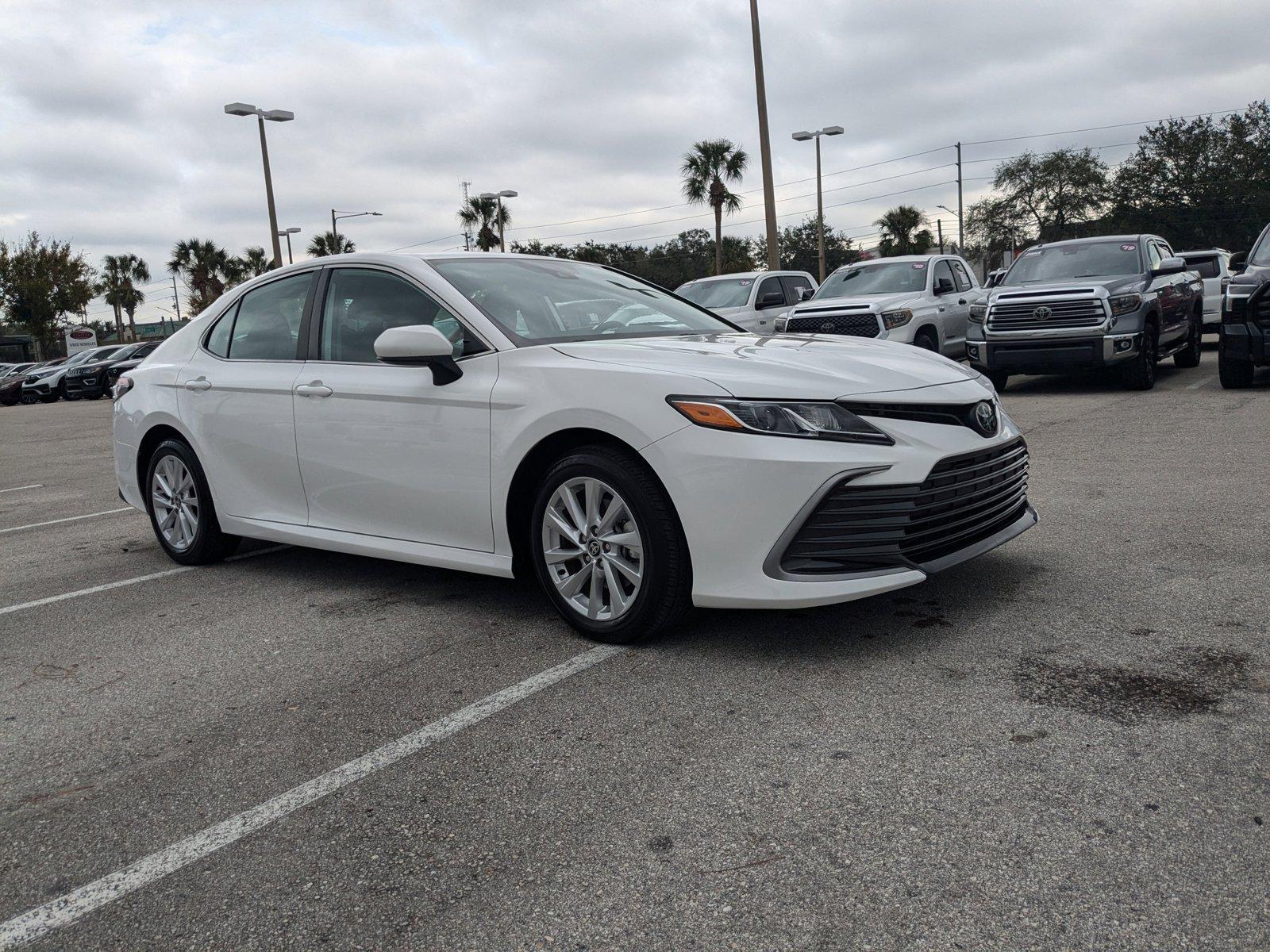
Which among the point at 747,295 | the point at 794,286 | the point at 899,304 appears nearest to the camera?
the point at 899,304

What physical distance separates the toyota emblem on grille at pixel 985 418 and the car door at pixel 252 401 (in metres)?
3.03

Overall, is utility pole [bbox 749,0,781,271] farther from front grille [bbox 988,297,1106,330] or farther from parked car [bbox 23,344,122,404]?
parked car [bbox 23,344,122,404]

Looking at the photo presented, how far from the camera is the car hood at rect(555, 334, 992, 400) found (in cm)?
375

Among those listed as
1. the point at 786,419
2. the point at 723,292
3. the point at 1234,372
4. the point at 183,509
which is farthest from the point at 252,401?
the point at 723,292

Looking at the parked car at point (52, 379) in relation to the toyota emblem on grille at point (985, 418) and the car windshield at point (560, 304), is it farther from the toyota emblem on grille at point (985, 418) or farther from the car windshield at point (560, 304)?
the toyota emblem on grille at point (985, 418)

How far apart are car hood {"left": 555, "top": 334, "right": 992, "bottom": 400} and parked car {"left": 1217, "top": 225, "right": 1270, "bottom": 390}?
331 inches

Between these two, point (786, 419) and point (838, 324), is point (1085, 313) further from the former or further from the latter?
point (786, 419)

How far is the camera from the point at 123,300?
279 ft

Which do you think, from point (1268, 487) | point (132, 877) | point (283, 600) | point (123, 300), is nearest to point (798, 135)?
point (1268, 487)

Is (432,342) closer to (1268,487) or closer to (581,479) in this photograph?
(581,479)

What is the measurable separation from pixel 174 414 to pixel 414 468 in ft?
6.52

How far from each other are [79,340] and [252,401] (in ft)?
185

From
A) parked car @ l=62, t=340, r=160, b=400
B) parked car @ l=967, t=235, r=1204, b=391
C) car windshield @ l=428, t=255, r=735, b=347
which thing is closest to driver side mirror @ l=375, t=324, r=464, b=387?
car windshield @ l=428, t=255, r=735, b=347

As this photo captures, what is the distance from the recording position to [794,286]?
17062 mm
